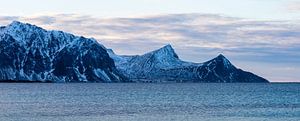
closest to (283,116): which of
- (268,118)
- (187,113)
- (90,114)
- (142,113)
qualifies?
(268,118)

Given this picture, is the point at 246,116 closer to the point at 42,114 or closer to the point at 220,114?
the point at 220,114

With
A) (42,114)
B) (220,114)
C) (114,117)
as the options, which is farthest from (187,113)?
(42,114)

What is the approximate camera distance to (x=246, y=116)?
383 feet

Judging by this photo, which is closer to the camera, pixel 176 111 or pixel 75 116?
pixel 75 116

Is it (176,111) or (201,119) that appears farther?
(176,111)

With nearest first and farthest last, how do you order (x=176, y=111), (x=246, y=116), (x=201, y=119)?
(x=201, y=119) < (x=246, y=116) < (x=176, y=111)

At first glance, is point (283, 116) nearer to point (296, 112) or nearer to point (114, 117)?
point (296, 112)

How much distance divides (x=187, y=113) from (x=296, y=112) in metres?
22.3

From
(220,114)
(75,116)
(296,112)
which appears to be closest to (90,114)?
(75,116)

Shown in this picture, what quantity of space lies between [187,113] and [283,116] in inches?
652

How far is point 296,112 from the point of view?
129875 millimetres

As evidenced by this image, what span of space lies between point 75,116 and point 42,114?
724 centimetres

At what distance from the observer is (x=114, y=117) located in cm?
11294

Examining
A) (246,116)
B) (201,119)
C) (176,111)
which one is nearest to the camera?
(201,119)
